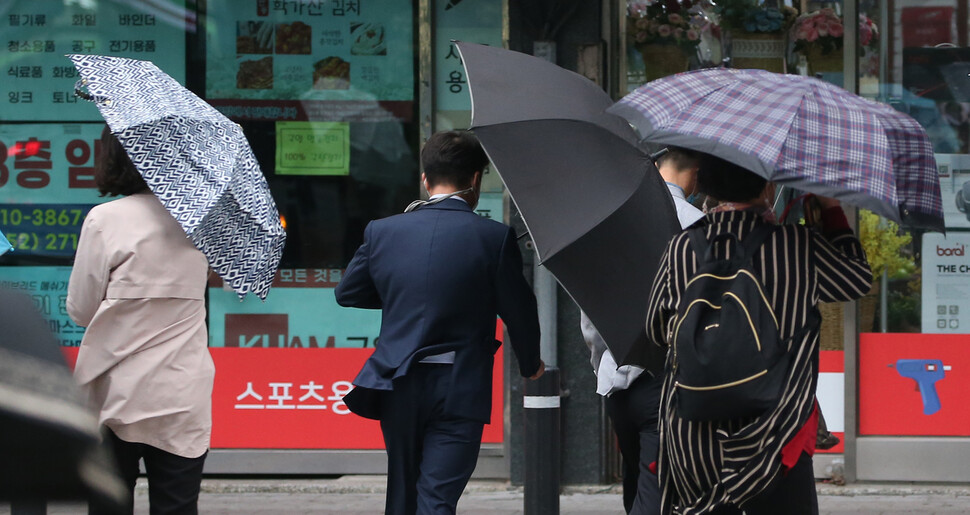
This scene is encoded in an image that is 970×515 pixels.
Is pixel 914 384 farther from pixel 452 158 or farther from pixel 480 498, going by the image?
pixel 452 158

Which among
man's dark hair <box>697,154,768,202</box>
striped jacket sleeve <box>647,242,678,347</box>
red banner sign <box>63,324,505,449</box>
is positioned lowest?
red banner sign <box>63,324,505,449</box>

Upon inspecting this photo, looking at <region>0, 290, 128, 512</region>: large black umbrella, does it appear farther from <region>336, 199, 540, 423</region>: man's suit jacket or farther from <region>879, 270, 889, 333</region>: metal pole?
<region>879, 270, 889, 333</region>: metal pole

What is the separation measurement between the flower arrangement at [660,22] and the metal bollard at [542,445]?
260cm

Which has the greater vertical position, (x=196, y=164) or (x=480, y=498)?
(x=196, y=164)

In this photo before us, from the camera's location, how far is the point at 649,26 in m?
6.57

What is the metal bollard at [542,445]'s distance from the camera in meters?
4.59

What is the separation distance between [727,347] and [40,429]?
1654mm

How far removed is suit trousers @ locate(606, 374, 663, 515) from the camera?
415 cm

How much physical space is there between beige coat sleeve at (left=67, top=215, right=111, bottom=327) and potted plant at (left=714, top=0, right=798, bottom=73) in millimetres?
3849

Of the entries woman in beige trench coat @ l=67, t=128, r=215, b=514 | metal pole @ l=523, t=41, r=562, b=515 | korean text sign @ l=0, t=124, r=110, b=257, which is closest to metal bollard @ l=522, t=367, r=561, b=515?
metal pole @ l=523, t=41, r=562, b=515

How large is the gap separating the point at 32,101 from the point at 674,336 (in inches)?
191

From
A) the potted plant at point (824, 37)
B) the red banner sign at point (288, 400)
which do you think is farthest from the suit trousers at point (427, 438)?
the potted plant at point (824, 37)

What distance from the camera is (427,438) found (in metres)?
4.05

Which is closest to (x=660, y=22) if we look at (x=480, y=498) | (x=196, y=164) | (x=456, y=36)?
(x=456, y=36)
